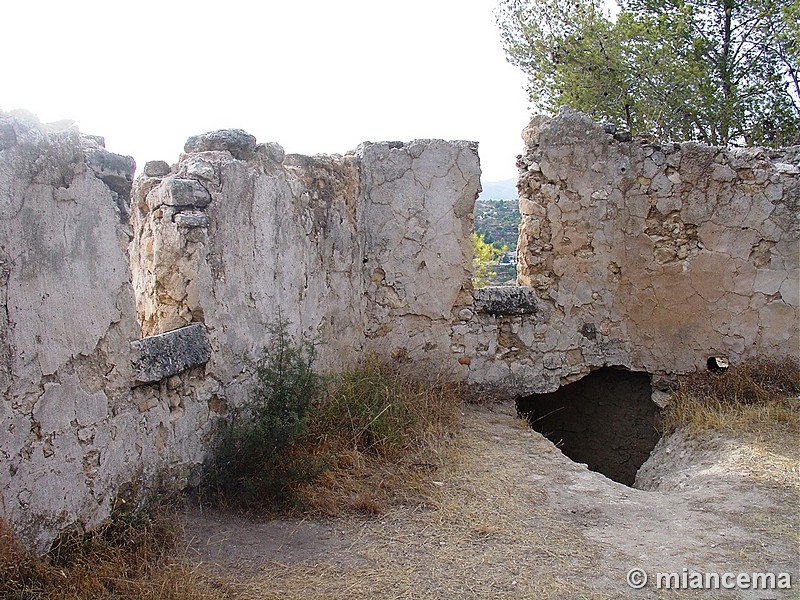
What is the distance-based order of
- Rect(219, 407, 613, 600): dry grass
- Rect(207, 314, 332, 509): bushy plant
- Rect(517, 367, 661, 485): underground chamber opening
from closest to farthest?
1. Rect(219, 407, 613, 600): dry grass
2. Rect(207, 314, 332, 509): bushy plant
3. Rect(517, 367, 661, 485): underground chamber opening

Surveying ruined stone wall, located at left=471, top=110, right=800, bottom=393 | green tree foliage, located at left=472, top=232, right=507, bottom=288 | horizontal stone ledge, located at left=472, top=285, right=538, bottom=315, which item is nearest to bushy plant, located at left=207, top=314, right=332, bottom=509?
horizontal stone ledge, located at left=472, top=285, right=538, bottom=315

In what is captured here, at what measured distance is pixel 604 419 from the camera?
713 cm

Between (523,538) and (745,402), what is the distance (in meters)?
3.33

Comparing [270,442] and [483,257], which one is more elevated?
[483,257]

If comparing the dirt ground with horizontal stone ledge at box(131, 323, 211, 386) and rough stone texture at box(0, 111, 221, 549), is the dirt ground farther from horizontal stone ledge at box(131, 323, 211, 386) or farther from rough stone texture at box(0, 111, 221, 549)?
horizontal stone ledge at box(131, 323, 211, 386)

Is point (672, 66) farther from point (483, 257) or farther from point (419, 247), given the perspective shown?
point (419, 247)

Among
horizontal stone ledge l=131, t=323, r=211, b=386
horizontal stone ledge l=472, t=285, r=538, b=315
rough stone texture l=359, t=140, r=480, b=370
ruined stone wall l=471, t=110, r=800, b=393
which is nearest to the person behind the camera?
horizontal stone ledge l=131, t=323, r=211, b=386

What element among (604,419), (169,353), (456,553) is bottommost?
(604,419)

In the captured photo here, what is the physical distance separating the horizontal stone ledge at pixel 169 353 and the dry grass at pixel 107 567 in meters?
0.68

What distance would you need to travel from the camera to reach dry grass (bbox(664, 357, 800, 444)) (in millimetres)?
5656

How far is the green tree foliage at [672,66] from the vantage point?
36.4ft

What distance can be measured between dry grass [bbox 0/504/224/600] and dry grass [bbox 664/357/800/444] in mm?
4187

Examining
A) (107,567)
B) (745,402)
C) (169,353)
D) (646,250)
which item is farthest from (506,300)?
(107,567)

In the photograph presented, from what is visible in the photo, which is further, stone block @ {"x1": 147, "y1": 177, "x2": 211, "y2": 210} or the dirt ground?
stone block @ {"x1": 147, "y1": 177, "x2": 211, "y2": 210}
